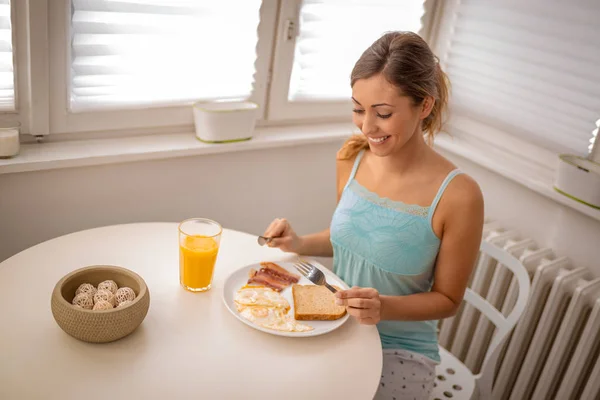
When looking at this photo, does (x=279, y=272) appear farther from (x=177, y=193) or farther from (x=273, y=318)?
(x=177, y=193)

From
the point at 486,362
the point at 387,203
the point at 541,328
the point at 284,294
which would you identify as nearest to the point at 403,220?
the point at 387,203

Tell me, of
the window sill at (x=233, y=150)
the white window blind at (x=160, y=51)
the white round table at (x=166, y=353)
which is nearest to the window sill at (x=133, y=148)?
the window sill at (x=233, y=150)

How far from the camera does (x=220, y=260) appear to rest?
4.46ft

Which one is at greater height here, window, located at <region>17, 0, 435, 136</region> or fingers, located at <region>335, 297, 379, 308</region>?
window, located at <region>17, 0, 435, 136</region>

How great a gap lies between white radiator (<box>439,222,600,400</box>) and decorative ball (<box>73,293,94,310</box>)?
1.29 m

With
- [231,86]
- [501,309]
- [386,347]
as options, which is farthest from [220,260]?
[501,309]

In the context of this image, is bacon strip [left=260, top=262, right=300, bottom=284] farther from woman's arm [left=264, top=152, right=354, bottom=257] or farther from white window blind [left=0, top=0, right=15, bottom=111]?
white window blind [left=0, top=0, right=15, bottom=111]

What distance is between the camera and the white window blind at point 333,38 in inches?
77.6

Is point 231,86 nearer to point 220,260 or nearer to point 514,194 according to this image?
point 220,260

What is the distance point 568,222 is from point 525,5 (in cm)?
72

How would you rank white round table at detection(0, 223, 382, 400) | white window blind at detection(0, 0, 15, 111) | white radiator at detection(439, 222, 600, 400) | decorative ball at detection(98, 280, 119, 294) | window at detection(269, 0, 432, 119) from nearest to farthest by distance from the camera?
white round table at detection(0, 223, 382, 400) < decorative ball at detection(98, 280, 119, 294) < white window blind at detection(0, 0, 15, 111) < white radiator at detection(439, 222, 600, 400) < window at detection(269, 0, 432, 119)

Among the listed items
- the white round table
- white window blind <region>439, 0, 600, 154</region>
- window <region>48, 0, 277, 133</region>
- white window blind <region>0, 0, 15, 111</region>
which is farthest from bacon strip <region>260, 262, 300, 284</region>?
white window blind <region>439, 0, 600, 154</region>

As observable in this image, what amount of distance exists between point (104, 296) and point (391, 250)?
0.64 meters

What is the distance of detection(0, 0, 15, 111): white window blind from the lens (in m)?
1.42
